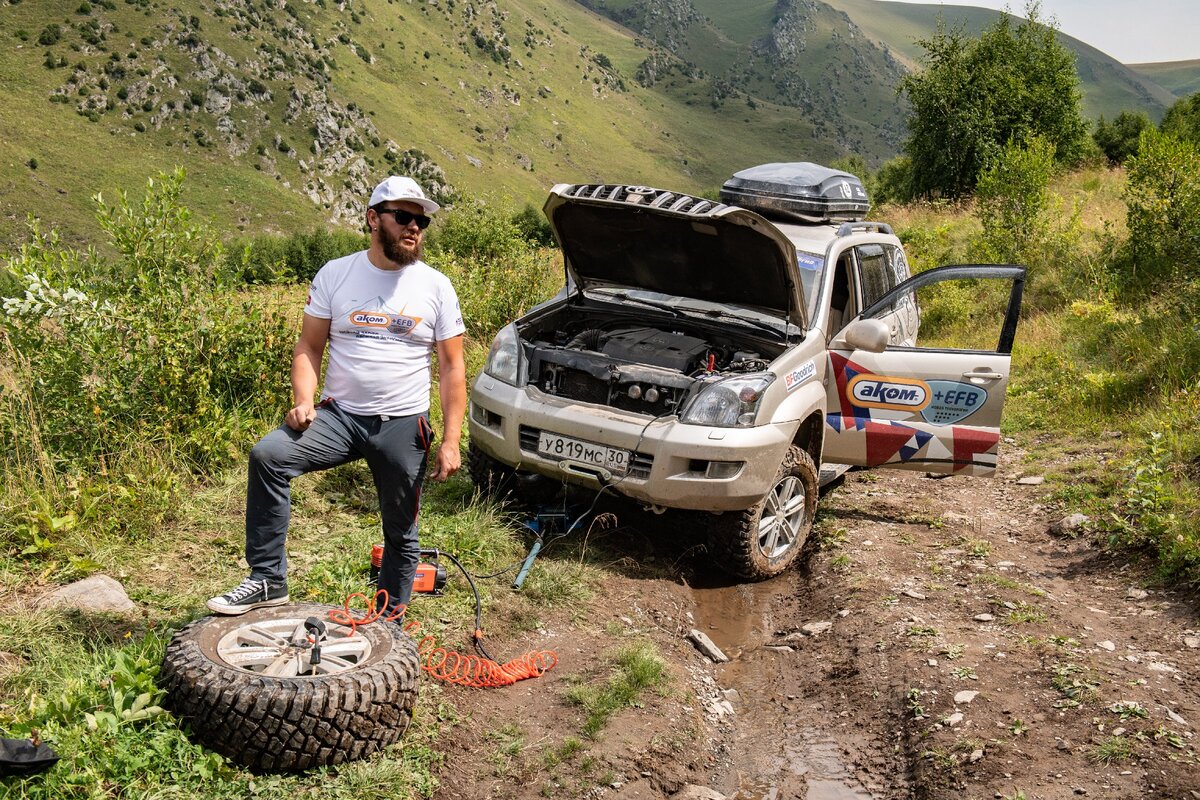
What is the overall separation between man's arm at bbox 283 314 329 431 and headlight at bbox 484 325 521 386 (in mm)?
1994

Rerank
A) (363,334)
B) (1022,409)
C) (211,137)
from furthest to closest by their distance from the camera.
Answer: (211,137) < (1022,409) < (363,334)

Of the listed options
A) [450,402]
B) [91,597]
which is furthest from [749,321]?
[91,597]

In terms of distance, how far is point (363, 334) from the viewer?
3945mm

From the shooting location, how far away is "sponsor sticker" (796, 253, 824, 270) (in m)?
6.48

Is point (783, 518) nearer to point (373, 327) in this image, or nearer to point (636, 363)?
point (636, 363)

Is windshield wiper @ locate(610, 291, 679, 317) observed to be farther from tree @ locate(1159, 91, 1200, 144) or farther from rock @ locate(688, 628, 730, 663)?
tree @ locate(1159, 91, 1200, 144)

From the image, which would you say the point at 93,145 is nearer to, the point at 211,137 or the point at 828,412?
the point at 211,137

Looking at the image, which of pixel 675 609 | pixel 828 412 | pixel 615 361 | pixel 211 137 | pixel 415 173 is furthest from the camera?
pixel 415 173

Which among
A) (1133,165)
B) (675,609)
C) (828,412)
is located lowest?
(675,609)

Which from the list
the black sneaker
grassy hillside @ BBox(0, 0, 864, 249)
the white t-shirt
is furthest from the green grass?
grassy hillside @ BBox(0, 0, 864, 249)

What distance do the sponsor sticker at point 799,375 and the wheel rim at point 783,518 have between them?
23.4 inches

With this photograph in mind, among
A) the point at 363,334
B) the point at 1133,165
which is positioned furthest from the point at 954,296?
the point at 363,334

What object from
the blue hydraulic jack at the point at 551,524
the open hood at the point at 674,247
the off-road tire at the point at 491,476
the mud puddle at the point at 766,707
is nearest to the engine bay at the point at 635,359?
the open hood at the point at 674,247

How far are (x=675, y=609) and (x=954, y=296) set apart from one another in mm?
9987
